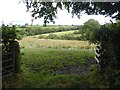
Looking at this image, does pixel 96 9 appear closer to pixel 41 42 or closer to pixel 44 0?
pixel 44 0

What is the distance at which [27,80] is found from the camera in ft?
39.8

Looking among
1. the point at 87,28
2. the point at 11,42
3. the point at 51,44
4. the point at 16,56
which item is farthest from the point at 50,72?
the point at 87,28

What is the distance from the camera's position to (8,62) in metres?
11.8

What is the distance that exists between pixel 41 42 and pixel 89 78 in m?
17.4

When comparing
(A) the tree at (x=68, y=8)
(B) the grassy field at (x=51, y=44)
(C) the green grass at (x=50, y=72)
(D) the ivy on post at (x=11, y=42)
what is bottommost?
(C) the green grass at (x=50, y=72)

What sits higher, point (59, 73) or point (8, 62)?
point (8, 62)

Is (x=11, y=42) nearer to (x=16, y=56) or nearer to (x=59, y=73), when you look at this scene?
(x=16, y=56)

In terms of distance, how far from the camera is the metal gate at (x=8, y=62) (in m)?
11.4

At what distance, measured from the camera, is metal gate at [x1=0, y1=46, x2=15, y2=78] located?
11.4 meters

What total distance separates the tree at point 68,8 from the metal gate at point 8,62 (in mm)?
5378

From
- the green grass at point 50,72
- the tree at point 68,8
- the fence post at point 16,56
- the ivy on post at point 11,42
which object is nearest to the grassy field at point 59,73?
the green grass at point 50,72

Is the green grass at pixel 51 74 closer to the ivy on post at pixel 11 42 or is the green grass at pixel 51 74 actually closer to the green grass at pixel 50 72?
the green grass at pixel 50 72

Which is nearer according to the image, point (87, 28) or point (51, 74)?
point (51, 74)

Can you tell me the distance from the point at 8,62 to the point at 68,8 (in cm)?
662
